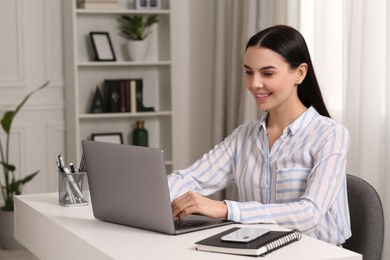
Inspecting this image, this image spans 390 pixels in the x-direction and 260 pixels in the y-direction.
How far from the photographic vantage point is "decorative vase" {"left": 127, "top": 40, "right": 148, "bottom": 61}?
4969 millimetres

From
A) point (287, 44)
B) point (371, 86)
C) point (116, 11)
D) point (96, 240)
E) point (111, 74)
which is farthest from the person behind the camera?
point (111, 74)

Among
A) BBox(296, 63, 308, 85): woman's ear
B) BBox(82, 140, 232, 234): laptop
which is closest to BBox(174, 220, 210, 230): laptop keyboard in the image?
BBox(82, 140, 232, 234): laptop

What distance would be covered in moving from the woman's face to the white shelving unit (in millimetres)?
2526

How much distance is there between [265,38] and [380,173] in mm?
1338

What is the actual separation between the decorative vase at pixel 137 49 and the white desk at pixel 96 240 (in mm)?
2387

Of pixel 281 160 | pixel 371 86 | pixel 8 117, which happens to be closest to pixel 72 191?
pixel 281 160

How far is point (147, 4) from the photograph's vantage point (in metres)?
4.99

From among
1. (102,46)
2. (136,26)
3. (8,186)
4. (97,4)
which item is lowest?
(8,186)

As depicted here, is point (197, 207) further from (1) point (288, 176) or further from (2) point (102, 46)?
(2) point (102, 46)

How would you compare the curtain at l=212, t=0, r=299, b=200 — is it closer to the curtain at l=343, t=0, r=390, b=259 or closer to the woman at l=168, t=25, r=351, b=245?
the curtain at l=343, t=0, r=390, b=259

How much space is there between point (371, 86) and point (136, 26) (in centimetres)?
192

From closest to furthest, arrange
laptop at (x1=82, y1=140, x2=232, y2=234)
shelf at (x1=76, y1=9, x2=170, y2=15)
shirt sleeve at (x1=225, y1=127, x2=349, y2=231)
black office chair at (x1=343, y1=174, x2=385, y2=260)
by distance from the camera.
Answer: laptop at (x1=82, y1=140, x2=232, y2=234) → shirt sleeve at (x1=225, y1=127, x2=349, y2=231) → black office chair at (x1=343, y1=174, x2=385, y2=260) → shelf at (x1=76, y1=9, x2=170, y2=15)

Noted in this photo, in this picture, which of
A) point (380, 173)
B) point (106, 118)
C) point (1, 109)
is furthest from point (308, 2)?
point (1, 109)

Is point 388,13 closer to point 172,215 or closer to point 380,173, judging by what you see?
point 380,173
